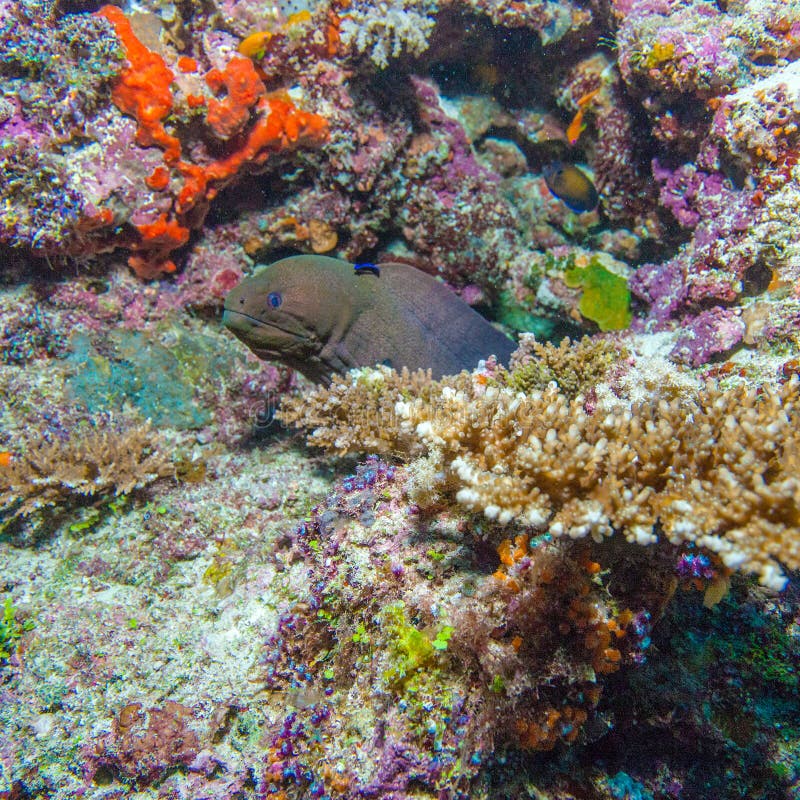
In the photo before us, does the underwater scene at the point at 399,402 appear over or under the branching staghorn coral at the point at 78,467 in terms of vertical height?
over

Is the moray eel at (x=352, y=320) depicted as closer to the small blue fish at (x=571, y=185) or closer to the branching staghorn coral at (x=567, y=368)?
the branching staghorn coral at (x=567, y=368)

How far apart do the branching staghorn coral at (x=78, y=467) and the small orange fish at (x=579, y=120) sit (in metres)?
5.83

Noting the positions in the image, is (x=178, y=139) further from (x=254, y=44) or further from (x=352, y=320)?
(x=352, y=320)

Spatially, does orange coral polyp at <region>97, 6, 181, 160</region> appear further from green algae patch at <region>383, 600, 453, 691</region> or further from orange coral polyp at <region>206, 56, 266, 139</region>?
green algae patch at <region>383, 600, 453, 691</region>

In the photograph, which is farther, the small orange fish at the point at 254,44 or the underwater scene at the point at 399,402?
the small orange fish at the point at 254,44

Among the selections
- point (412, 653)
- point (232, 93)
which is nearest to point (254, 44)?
point (232, 93)

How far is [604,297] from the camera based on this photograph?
5.65 meters

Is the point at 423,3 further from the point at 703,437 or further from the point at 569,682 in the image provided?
the point at 569,682

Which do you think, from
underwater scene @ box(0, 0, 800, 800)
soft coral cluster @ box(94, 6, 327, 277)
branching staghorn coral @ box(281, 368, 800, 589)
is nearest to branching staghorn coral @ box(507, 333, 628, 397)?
underwater scene @ box(0, 0, 800, 800)

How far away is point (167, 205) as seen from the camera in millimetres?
4750

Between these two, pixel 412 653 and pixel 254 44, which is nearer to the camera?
pixel 412 653

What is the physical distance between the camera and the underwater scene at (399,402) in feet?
7.58

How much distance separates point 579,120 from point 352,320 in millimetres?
3941

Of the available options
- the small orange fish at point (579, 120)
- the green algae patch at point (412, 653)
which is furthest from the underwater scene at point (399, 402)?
the small orange fish at point (579, 120)
